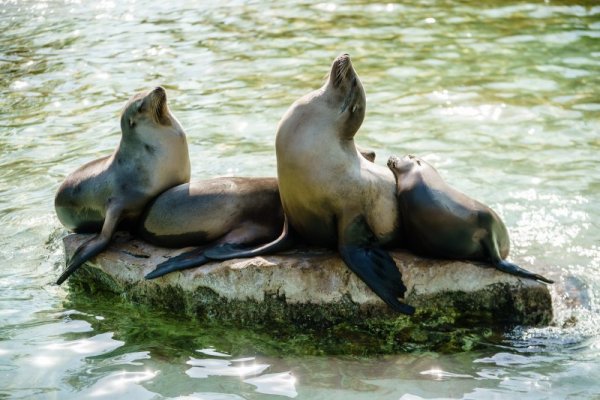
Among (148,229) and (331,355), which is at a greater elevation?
(148,229)

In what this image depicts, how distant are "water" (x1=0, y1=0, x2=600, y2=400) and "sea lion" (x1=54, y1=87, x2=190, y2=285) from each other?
0.47m

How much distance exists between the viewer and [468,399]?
4023 millimetres

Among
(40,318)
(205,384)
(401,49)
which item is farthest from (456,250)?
(401,49)

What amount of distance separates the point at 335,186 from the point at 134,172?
1282 millimetres

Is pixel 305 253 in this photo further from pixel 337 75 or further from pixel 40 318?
pixel 40 318

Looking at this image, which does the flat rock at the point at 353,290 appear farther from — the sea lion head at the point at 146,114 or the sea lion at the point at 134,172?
the sea lion head at the point at 146,114

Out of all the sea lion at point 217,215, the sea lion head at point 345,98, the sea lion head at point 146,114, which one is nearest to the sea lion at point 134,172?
the sea lion head at point 146,114

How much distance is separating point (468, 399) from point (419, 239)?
1.11m

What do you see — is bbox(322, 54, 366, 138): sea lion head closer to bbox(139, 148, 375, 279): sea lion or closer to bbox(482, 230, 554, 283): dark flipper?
bbox(139, 148, 375, 279): sea lion

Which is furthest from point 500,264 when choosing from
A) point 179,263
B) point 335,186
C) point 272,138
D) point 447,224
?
point 272,138

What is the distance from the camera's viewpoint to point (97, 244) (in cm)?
520

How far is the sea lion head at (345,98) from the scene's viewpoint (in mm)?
4934

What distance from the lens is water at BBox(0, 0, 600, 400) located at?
171 inches

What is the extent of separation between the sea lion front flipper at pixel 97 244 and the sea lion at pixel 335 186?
63 centimetres
